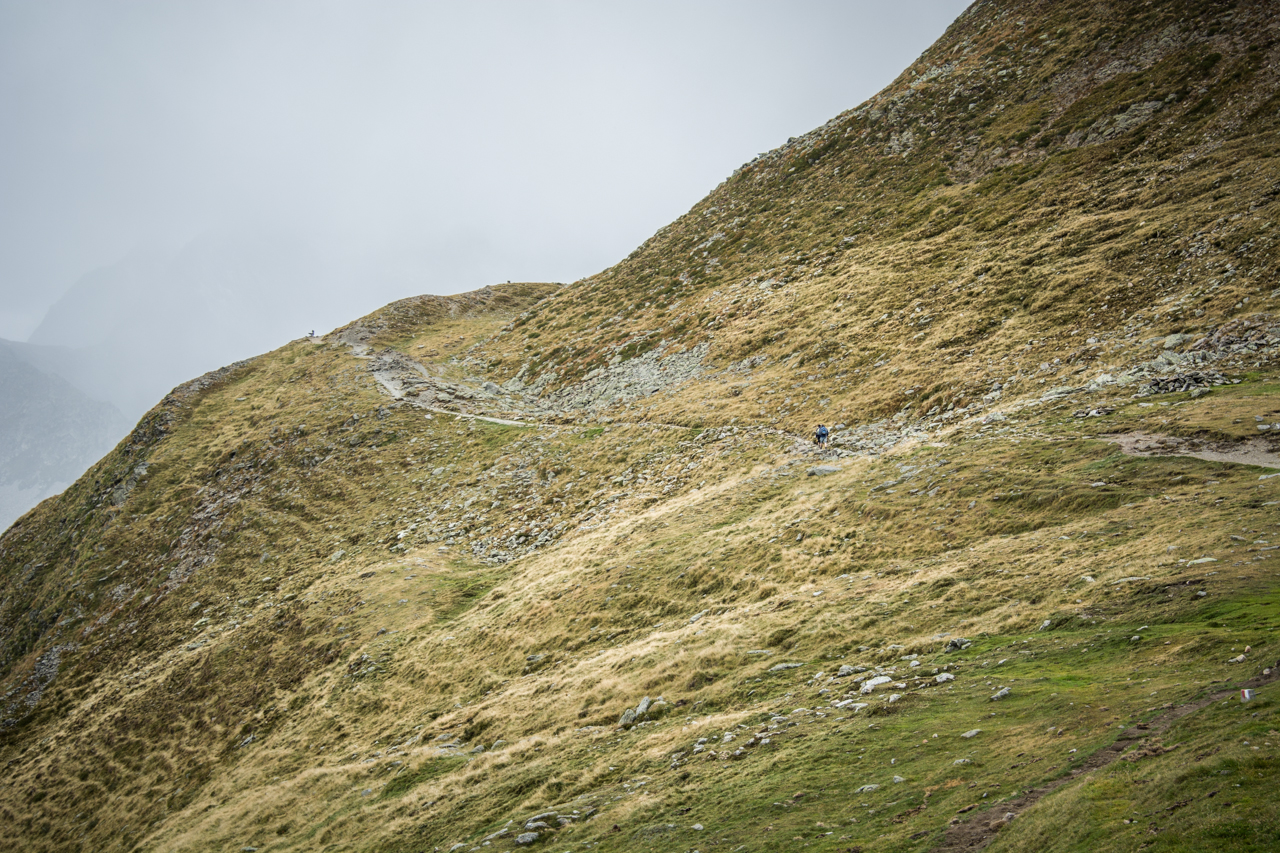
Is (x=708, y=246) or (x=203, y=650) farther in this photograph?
(x=708, y=246)

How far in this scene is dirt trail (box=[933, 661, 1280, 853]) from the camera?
8359mm

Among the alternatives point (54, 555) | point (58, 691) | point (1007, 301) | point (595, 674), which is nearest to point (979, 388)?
point (1007, 301)

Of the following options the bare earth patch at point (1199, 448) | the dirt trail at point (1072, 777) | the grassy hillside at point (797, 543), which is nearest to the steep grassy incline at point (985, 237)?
the grassy hillside at point (797, 543)

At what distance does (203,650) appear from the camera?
38.1m

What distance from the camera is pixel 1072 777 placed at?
8.62 m

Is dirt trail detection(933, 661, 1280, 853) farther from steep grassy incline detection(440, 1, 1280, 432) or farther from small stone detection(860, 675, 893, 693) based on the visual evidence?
steep grassy incline detection(440, 1, 1280, 432)

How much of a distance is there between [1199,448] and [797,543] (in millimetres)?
12791

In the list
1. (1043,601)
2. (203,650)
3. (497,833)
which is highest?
(203,650)

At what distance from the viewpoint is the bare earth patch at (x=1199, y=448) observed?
17156mm

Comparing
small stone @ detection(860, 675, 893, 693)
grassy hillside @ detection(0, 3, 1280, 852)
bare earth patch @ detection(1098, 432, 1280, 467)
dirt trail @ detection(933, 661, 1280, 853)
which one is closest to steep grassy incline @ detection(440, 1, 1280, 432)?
grassy hillside @ detection(0, 3, 1280, 852)

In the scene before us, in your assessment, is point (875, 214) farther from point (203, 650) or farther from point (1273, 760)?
point (203, 650)

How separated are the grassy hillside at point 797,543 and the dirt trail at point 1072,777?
7cm

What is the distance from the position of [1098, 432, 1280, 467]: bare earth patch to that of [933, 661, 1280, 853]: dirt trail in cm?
1202

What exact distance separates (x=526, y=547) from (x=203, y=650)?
68.2ft
